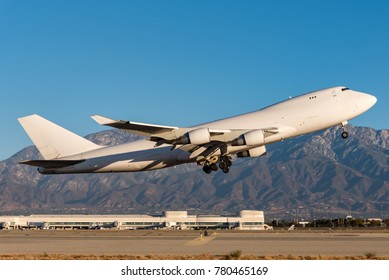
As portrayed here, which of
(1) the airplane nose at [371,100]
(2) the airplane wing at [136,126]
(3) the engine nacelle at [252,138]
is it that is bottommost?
(3) the engine nacelle at [252,138]

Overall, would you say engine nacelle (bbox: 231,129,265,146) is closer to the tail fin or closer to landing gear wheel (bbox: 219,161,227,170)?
landing gear wheel (bbox: 219,161,227,170)

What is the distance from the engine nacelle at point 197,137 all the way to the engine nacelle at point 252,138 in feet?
9.49

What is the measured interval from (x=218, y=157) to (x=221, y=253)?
49.5 feet

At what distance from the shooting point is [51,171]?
196 ft

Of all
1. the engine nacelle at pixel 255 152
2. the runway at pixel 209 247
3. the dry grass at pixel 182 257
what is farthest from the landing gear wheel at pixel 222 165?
the dry grass at pixel 182 257

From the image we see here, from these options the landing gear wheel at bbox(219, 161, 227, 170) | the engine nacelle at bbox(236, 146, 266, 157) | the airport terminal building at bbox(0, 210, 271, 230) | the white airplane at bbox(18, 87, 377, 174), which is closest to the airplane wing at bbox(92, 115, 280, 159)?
the white airplane at bbox(18, 87, 377, 174)

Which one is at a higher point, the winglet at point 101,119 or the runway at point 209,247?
the winglet at point 101,119

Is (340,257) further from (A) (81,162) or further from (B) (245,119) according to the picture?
(A) (81,162)

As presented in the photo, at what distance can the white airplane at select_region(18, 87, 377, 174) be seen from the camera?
54.1 metres

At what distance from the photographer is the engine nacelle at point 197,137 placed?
53250 millimetres

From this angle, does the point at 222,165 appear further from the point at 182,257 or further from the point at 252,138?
the point at 182,257

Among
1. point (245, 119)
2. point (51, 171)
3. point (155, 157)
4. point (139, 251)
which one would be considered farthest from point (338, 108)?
point (51, 171)

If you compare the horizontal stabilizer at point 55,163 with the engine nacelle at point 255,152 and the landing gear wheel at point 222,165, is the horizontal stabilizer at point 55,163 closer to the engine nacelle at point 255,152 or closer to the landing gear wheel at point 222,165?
the landing gear wheel at point 222,165

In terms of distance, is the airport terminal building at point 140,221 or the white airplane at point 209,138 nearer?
the white airplane at point 209,138
